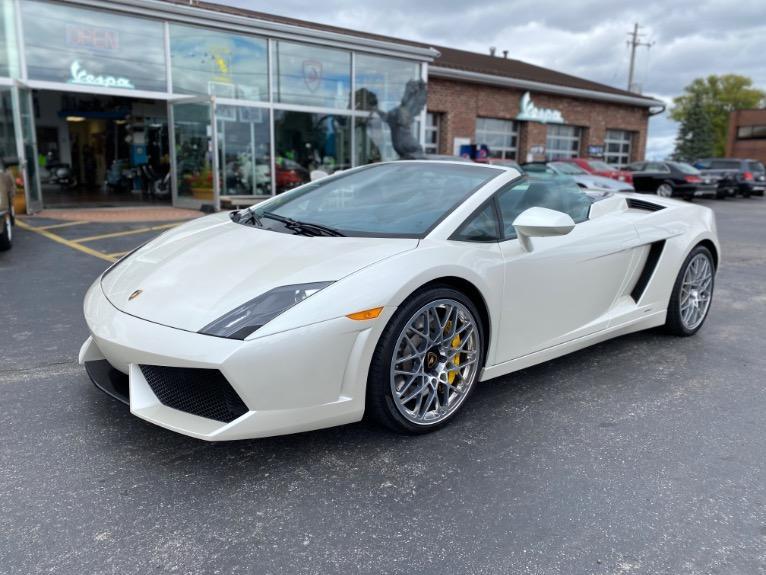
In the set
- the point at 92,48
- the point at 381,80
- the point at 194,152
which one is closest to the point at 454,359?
the point at 194,152

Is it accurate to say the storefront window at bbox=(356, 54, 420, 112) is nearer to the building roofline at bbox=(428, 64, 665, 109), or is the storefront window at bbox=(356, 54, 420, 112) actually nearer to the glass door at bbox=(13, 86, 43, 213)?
the building roofline at bbox=(428, 64, 665, 109)

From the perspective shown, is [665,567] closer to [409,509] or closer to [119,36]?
[409,509]

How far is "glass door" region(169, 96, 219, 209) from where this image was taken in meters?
12.9

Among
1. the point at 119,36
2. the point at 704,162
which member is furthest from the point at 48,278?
the point at 704,162

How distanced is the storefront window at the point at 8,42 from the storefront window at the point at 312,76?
5.29 m

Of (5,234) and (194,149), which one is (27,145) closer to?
(194,149)

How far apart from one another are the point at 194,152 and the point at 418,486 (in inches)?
486

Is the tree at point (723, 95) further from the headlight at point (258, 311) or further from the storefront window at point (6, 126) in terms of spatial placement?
the headlight at point (258, 311)

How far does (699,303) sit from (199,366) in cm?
381

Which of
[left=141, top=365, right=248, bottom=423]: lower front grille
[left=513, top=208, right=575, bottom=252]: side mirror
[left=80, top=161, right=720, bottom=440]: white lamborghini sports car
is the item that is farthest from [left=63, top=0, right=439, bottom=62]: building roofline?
[left=141, top=365, right=248, bottom=423]: lower front grille

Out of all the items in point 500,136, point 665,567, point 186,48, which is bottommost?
point 665,567

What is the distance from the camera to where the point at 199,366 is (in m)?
2.23

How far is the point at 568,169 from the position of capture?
18203mm

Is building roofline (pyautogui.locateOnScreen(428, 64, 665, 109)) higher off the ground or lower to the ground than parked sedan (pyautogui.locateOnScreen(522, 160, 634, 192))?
higher
